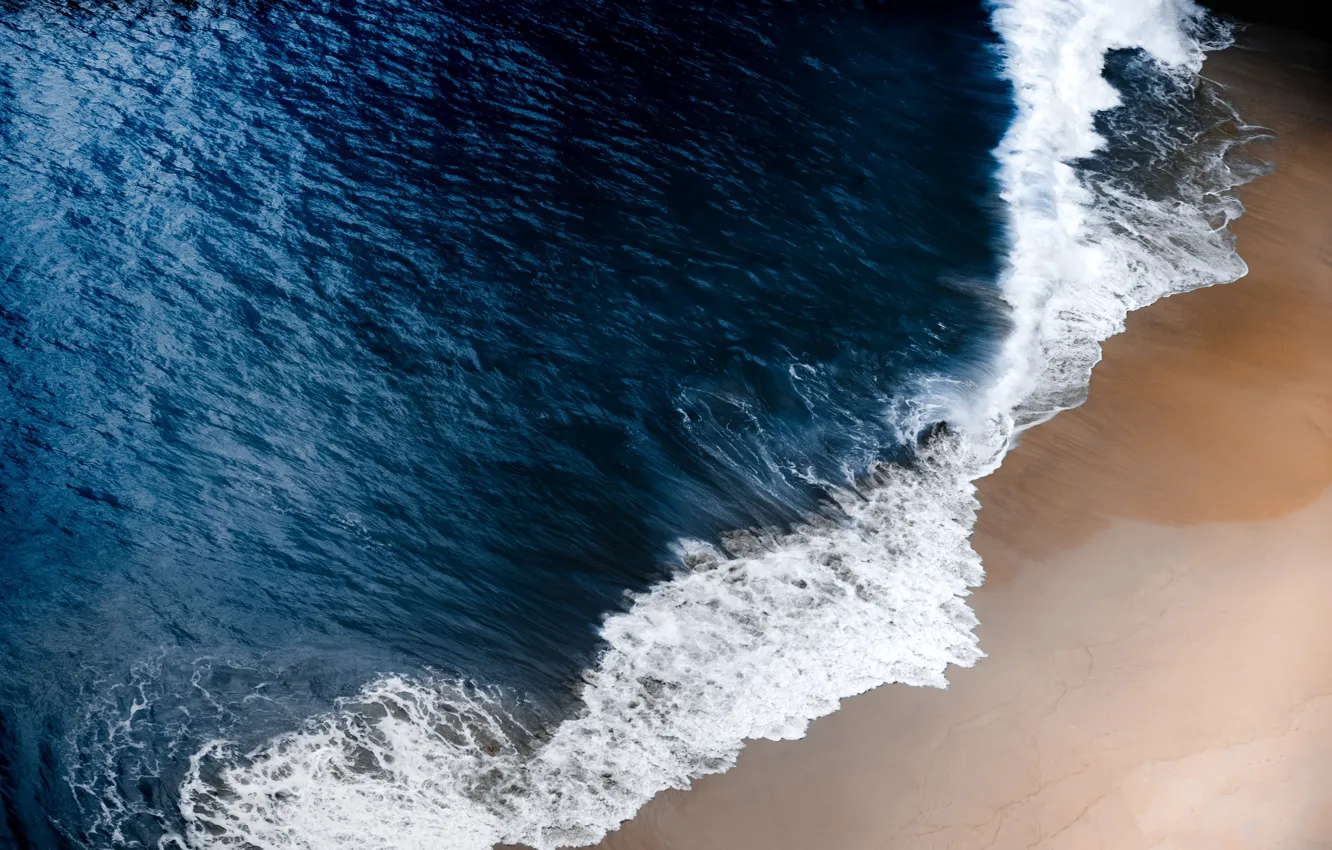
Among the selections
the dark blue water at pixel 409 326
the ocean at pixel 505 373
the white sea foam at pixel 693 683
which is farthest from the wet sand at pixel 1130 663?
the dark blue water at pixel 409 326

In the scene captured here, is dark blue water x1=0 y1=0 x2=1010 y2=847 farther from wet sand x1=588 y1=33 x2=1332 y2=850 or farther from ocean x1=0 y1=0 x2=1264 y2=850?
wet sand x1=588 y1=33 x2=1332 y2=850

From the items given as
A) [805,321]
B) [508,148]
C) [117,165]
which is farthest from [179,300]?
[805,321]

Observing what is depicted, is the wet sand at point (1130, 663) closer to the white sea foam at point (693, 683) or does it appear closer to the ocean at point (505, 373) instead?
the white sea foam at point (693, 683)

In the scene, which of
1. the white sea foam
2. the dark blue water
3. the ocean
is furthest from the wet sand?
the dark blue water

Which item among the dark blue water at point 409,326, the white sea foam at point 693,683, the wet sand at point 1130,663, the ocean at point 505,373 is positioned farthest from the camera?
the dark blue water at point 409,326

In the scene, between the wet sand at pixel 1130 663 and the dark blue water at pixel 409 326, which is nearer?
the wet sand at pixel 1130 663

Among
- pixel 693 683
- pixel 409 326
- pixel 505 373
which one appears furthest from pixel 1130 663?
pixel 409 326
